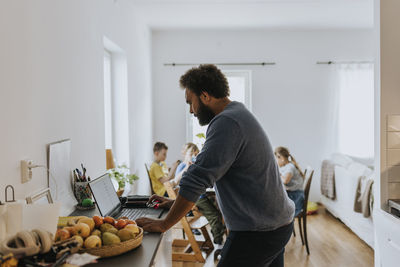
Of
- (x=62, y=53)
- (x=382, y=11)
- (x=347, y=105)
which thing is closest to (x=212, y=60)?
(x=347, y=105)

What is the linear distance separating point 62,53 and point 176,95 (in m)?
3.91

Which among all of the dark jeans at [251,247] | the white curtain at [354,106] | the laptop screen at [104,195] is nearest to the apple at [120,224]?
the laptop screen at [104,195]

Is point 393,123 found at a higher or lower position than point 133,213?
higher

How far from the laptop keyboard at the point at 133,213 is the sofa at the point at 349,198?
271cm

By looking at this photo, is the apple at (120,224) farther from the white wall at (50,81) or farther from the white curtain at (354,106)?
the white curtain at (354,106)

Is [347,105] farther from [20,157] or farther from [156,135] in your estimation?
[20,157]

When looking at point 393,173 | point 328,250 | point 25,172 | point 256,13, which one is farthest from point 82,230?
point 256,13

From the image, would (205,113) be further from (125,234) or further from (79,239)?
(79,239)

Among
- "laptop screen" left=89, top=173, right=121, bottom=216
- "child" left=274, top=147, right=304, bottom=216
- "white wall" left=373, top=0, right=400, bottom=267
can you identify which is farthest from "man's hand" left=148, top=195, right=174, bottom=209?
"child" left=274, top=147, right=304, bottom=216

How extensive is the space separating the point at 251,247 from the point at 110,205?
76cm

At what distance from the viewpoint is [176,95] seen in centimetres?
605

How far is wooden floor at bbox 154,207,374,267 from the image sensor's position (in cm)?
359

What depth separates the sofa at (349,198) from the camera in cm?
405

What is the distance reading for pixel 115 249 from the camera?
1.37m
